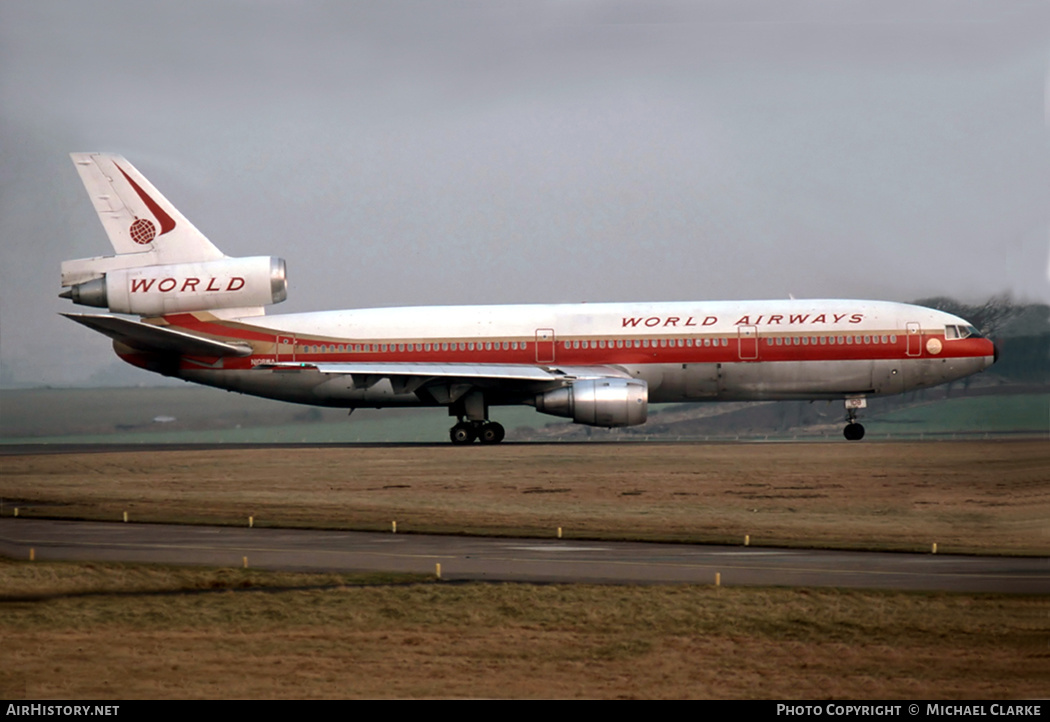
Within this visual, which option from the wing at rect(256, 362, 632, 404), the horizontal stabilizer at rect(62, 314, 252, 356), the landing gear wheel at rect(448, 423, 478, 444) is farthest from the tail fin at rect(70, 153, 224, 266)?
the landing gear wheel at rect(448, 423, 478, 444)

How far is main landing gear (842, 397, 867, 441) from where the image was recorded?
42.7 meters

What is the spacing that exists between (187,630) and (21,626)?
222cm

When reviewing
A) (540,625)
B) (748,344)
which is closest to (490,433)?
(748,344)

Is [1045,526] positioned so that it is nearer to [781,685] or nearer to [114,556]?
[781,685]

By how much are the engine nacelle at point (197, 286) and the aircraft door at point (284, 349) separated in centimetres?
150

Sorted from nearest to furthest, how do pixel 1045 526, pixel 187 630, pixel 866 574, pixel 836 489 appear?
pixel 187 630, pixel 866 574, pixel 1045 526, pixel 836 489

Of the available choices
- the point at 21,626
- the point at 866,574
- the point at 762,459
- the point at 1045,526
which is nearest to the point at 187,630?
the point at 21,626

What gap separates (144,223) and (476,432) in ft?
51.1

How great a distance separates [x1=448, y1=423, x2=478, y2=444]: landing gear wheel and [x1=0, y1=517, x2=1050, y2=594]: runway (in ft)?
64.5

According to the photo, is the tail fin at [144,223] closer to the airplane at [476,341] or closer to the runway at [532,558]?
the airplane at [476,341]

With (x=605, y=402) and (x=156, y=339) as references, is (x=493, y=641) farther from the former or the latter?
(x=156, y=339)

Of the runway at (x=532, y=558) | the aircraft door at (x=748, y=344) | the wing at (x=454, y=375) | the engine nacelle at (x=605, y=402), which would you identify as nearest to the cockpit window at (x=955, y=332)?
the aircraft door at (x=748, y=344)

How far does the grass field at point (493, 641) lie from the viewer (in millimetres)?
12078

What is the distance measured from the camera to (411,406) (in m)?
43.2
